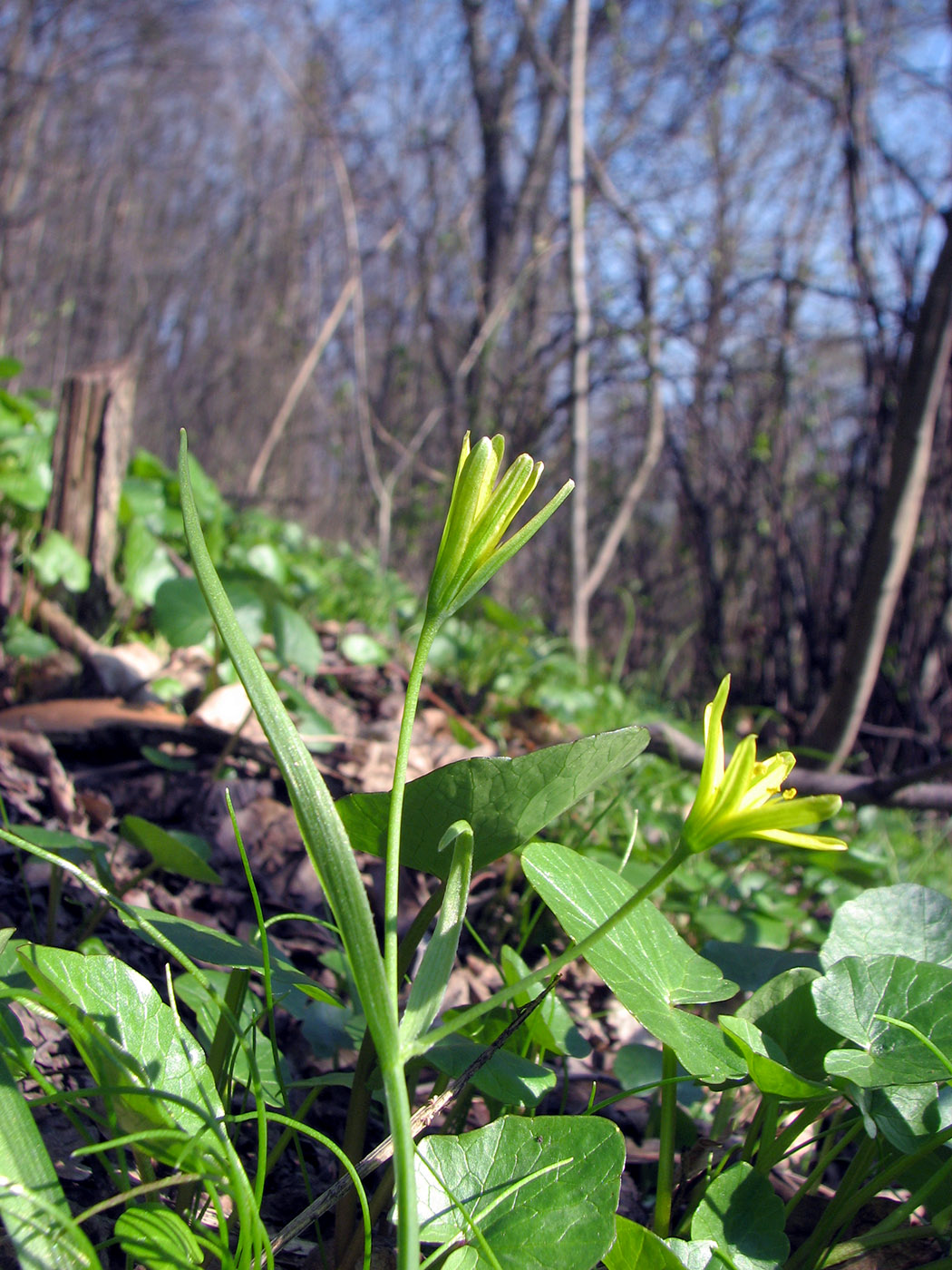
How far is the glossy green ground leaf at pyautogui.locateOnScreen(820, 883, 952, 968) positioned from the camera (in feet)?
2.38

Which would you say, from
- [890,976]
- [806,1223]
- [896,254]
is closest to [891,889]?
[890,976]

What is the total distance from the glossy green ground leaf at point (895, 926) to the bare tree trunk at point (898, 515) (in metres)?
1.55

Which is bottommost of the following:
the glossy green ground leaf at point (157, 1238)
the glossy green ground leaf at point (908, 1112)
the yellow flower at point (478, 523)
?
the glossy green ground leaf at point (157, 1238)

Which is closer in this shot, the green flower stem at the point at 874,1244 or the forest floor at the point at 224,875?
the green flower stem at the point at 874,1244

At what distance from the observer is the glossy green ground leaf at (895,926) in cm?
73

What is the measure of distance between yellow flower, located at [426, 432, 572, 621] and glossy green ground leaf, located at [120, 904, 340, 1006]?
0.28m

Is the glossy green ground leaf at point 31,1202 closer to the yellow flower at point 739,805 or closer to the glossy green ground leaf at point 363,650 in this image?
the yellow flower at point 739,805

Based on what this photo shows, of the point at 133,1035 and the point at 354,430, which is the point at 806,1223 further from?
the point at 354,430

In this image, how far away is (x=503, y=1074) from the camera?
661 mm

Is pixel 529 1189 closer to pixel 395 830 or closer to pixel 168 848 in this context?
pixel 395 830

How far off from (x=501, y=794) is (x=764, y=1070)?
0.27 metres

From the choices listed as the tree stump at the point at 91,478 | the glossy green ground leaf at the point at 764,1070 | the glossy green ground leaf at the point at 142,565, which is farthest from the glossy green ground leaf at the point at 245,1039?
the tree stump at the point at 91,478

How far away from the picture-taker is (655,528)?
5.32 m

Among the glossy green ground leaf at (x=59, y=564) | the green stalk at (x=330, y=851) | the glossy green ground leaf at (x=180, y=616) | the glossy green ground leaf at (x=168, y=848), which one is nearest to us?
the green stalk at (x=330, y=851)
